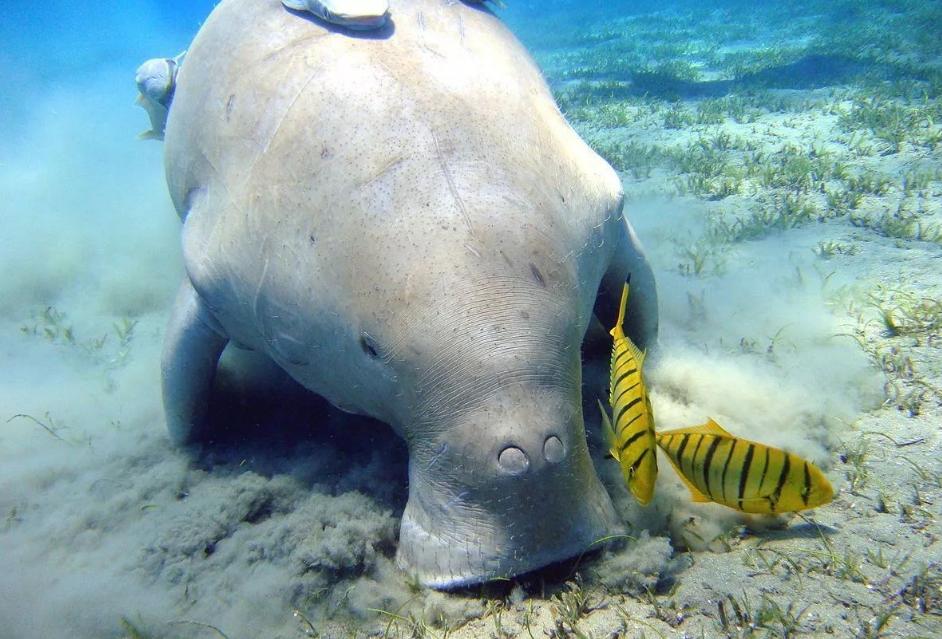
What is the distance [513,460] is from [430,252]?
0.75 metres

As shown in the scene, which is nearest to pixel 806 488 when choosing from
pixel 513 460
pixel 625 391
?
pixel 625 391

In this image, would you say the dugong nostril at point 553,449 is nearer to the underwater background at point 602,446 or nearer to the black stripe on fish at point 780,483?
the underwater background at point 602,446

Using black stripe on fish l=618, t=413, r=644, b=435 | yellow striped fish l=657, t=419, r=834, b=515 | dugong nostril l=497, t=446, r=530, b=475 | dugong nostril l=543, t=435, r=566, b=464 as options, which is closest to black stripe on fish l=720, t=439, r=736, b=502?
yellow striped fish l=657, t=419, r=834, b=515

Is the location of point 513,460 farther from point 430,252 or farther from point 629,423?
point 430,252

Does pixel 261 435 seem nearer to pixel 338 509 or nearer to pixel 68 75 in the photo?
pixel 338 509

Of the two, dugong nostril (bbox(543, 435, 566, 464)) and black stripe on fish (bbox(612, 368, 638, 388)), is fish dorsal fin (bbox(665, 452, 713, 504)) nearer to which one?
black stripe on fish (bbox(612, 368, 638, 388))

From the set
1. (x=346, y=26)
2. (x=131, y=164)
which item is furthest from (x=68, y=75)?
(x=346, y=26)

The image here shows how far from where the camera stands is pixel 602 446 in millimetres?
3115

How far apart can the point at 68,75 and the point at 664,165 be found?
154 ft

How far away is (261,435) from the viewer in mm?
3736

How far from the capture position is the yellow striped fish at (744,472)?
2.05 m

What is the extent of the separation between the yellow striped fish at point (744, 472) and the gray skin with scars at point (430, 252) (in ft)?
1.16

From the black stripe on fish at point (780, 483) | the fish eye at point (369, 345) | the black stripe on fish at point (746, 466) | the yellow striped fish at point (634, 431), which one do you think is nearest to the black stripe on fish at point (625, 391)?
the yellow striped fish at point (634, 431)

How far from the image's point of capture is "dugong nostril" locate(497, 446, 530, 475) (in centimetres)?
189
